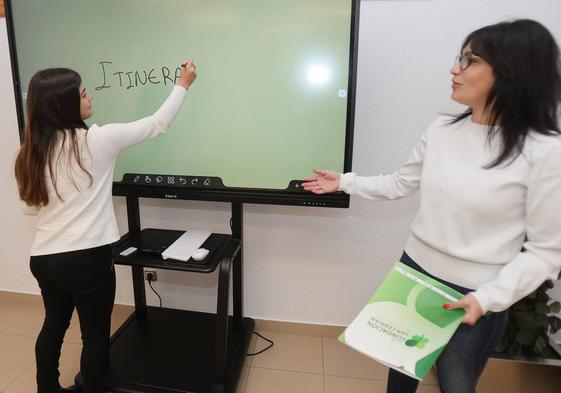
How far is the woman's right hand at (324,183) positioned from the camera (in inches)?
50.6

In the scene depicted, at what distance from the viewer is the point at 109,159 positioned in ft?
3.88

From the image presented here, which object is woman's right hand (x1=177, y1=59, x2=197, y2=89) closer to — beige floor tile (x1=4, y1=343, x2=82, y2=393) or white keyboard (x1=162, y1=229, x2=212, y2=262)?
white keyboard (x1=162, y1=229, x2=212, y2=262)

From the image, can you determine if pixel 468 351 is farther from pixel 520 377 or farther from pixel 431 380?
pixel 431 380

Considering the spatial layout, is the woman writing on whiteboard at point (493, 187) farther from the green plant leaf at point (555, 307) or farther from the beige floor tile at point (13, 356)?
the beige floor tile at point (13, 356)

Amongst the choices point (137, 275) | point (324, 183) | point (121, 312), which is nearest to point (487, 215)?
point (324, 183)

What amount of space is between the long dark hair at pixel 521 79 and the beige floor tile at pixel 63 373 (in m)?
1.97

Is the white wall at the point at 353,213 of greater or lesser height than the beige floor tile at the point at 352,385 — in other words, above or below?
above

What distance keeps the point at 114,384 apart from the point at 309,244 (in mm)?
1100

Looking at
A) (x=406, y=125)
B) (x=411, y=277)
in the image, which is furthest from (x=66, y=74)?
(x=406, y=125)

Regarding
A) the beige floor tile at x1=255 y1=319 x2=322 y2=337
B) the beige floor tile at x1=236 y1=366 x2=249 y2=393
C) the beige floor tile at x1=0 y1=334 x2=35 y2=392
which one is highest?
the beige floor tile at x1=255 y1=319 x2=322 y2=337

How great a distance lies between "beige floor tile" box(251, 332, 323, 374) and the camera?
1.71 metres

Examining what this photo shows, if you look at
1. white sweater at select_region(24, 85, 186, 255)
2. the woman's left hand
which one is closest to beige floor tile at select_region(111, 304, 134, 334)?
white sweater at select_region(24, 85, 186, 255)

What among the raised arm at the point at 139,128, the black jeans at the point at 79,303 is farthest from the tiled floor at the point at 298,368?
the raised arm at the point at 139,128

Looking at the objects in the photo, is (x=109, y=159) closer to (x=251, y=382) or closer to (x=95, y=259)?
(x=95, y=259)
